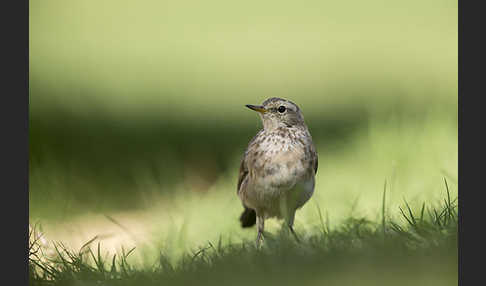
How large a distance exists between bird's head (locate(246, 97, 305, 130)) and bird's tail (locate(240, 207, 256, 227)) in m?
0.70

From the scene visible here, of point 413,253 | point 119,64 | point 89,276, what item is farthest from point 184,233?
point 413,253

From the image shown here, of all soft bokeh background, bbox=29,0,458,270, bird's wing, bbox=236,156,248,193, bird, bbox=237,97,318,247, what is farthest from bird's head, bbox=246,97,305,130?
bird's wing, bbox=236,156,248,193

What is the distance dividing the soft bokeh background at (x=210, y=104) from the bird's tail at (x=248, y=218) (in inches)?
2.5

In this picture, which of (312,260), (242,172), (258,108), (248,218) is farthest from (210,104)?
(312,260)

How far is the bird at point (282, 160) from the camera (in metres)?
4.62

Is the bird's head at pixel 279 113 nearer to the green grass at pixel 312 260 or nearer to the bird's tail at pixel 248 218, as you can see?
the green grass at pixel 312 260

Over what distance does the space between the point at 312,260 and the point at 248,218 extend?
1.24 m

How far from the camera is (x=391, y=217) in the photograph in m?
4.45

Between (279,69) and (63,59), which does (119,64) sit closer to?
(63,59)

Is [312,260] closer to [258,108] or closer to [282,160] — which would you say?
[282,160]

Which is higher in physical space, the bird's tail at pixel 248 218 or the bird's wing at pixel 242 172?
the bird's wing at pixel 242 172

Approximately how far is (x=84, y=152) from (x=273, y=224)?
1155 millimetres

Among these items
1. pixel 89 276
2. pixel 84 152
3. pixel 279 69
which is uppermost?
pixel 279 69

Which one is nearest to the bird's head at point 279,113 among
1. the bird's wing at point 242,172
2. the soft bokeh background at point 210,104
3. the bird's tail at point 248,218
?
the soft bokeh background at point 210,104
